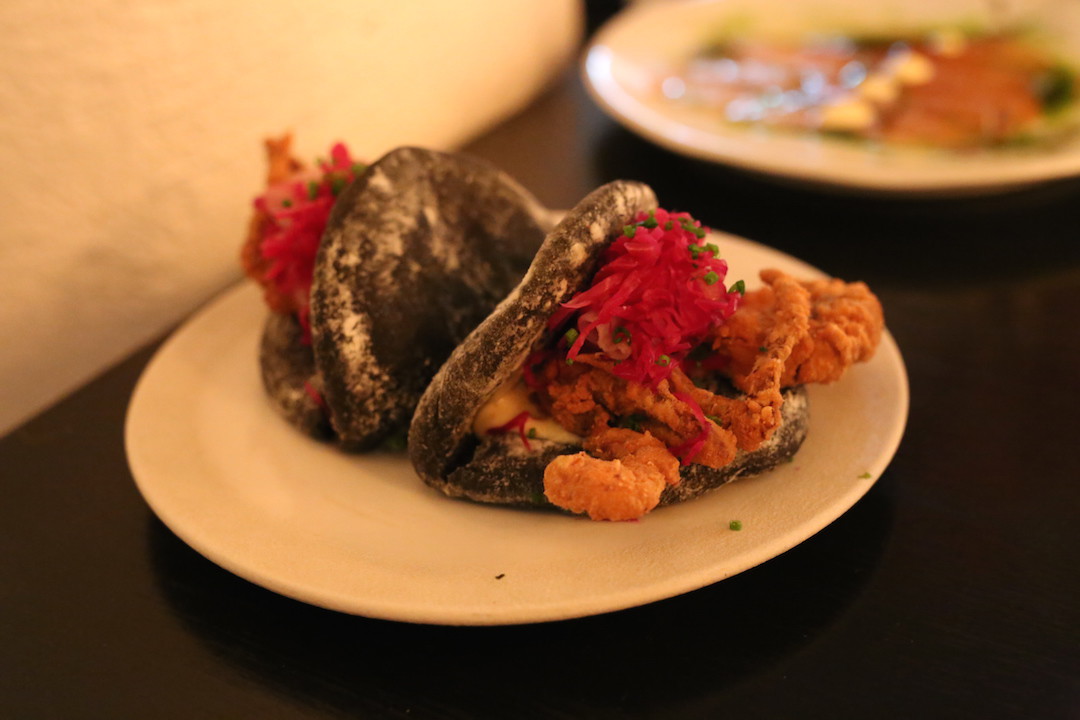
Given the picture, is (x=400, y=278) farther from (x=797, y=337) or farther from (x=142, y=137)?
(x=142, y=137)

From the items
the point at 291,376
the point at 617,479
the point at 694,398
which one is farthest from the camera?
the point at 291,376

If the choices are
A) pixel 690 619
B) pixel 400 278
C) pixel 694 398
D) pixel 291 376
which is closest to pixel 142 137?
pixel 291 376

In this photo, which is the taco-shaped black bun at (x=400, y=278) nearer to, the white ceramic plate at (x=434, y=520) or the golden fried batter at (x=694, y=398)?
the white ceramic plate at (x=434, y=520)

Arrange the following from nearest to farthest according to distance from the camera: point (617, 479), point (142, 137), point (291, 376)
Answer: point (617, 479)
point (291, 376)
point (142, 137)

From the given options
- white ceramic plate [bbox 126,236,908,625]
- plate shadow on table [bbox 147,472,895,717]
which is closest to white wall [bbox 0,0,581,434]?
white ceramic plate [bbox 126,236,908,625]

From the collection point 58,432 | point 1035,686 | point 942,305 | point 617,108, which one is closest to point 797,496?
point 1035,686

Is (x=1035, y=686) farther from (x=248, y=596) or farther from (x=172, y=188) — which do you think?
(x=172, y=188)

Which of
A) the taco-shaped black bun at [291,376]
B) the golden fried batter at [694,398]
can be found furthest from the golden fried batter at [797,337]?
the taco-shaped black bun at [291,376]

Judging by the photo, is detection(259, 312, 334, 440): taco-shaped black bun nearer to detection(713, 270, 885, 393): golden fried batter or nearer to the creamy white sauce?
the creamy white sauce
